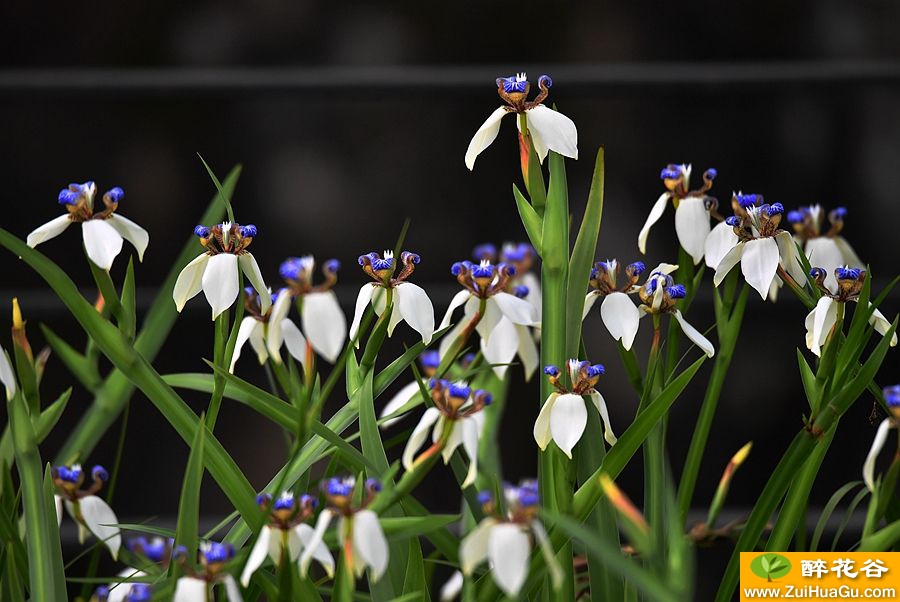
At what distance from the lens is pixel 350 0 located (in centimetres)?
170

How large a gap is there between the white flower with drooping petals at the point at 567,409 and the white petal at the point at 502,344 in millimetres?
73

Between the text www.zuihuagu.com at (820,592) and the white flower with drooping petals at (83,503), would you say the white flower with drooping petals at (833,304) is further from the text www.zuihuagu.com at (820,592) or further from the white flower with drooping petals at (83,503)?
the white flower with drooping petals at (83,503)

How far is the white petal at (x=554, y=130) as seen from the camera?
23.8 inches

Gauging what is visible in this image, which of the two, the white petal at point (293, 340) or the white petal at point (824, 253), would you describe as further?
the white petal at point (824, 253)

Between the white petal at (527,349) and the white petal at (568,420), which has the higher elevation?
the white petal at (527,349)

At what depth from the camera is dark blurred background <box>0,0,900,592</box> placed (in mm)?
1683

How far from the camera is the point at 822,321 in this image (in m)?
0.59

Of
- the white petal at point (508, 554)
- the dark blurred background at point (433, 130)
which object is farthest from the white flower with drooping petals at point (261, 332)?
the dark blurred background at point (433, 130)

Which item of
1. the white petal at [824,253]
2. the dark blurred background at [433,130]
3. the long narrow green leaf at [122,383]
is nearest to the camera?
the white petal at [824,253]

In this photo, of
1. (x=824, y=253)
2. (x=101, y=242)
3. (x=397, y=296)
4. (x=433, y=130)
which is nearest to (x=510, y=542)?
(x=397, y=296)

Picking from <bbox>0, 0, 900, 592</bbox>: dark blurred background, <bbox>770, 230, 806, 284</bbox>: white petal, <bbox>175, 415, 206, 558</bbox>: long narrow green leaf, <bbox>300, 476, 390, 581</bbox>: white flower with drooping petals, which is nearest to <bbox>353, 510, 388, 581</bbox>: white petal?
<bbox>300, 476, 390, 581</bbox>: white flower with drooping petals

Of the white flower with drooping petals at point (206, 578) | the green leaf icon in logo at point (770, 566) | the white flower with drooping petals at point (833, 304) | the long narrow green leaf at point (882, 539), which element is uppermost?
the white flower with drooping petals at point (833, 304)

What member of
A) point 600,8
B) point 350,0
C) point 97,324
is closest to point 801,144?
point 600,8

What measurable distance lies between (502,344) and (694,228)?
0.15 meters
